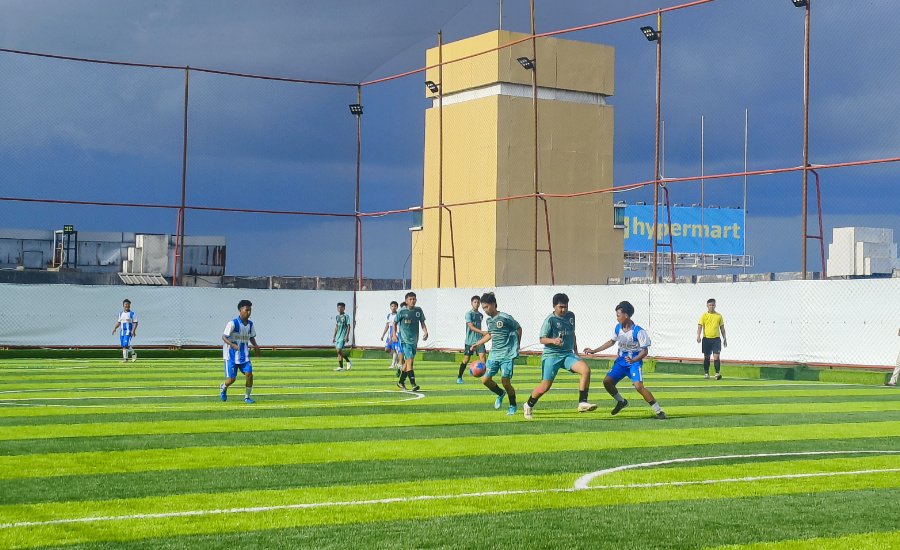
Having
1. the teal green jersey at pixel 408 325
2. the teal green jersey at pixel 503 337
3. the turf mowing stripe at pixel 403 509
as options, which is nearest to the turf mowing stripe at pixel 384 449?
the turf mowing stripe at pixel 403 509

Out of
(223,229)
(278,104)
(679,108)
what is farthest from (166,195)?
(679,108)

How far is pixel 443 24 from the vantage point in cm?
3716

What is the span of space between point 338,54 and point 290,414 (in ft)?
80.5

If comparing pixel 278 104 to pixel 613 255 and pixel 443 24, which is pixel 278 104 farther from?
pixel 613 255

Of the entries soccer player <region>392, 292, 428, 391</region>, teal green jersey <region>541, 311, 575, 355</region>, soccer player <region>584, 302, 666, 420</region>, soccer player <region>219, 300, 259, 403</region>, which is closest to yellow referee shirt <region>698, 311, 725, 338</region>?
soccer player <region>392, 292, 428, 391</region>

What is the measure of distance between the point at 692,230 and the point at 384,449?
77027 mm

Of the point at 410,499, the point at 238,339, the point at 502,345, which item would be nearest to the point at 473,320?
the point at 238,339

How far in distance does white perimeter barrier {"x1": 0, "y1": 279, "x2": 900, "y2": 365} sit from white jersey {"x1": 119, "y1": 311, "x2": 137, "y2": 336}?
3.29 meters

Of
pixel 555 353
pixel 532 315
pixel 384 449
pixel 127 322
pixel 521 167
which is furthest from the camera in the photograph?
pixel 521 167

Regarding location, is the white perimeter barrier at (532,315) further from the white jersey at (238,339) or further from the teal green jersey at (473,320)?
the white jersey at (238,339)

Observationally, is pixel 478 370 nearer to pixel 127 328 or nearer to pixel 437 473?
pixel 437 473

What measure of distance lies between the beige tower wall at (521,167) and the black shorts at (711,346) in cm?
2229

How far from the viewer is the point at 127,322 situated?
107 ft

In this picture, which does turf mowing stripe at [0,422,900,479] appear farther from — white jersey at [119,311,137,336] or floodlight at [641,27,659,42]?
white jersey at [119,311,137,336]
